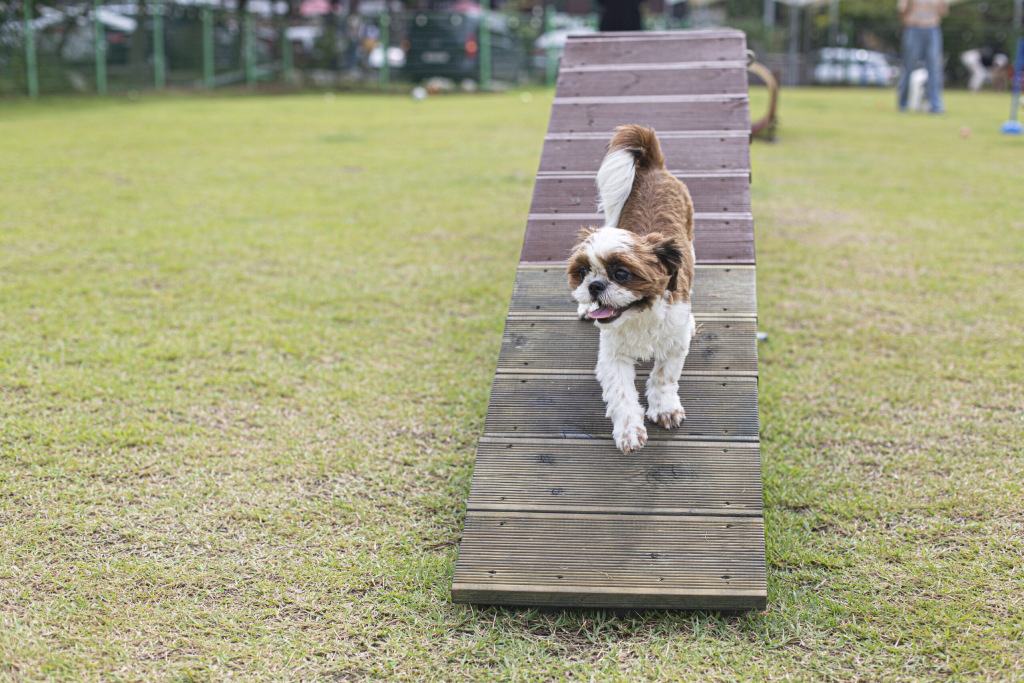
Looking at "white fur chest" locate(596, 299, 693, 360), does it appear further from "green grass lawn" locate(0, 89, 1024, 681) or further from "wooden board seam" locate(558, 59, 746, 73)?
"wooden board seam" locate(558, 59, 746, 73)

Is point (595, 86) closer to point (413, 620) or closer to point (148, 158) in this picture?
point (413, 620)

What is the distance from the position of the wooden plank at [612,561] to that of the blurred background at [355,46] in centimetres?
1170

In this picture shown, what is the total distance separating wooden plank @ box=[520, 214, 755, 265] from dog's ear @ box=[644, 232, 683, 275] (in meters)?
1.14

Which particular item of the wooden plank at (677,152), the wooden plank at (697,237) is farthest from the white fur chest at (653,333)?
the wooden plank at (677,152)

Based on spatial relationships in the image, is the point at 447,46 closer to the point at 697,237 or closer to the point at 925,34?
the point at 925,34

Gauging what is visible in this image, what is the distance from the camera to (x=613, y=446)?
10.2 feet

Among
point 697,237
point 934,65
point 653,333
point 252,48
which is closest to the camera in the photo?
point 653,333

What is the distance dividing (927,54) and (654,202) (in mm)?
15434

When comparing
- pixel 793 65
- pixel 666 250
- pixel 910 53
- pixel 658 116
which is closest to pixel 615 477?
pixel 666 250

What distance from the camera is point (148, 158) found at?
10.3 m

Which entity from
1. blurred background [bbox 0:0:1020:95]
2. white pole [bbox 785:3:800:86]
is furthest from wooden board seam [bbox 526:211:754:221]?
white pole [bbox 785:3:800:86]

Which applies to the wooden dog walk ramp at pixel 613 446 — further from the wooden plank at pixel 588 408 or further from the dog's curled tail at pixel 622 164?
the dog's curled tail at pixel 622 164

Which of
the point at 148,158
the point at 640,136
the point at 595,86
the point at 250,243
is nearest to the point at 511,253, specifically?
the point at 595,86

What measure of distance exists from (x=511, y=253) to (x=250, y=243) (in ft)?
7.49
